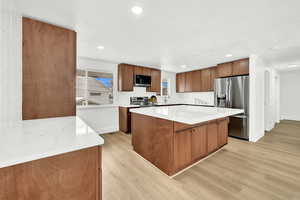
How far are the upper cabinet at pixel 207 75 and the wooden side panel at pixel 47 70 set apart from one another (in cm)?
409

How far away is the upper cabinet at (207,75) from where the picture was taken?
3.61 metres

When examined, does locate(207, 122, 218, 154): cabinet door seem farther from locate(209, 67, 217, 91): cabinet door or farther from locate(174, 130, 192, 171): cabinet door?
locate(209, 67, 217, 91): cabinet door

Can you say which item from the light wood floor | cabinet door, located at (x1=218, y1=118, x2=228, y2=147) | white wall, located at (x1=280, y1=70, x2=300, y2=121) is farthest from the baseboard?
white wall, located at (x1=280, y1=70, x2=300, y2=121)

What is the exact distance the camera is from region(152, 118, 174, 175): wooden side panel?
190 centimetres

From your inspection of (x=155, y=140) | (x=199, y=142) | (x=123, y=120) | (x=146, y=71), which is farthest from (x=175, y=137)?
(x=146, y=71)

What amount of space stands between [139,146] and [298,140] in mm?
4448

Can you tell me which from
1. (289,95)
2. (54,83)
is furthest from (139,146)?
(289,95)

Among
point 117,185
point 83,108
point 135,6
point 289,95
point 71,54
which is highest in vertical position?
point 135,6

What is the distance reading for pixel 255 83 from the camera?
11.0 ft

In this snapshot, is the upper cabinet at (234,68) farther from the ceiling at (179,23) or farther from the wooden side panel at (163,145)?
the wooden side panel at (163,145)

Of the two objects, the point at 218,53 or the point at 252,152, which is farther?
the point at 218,53

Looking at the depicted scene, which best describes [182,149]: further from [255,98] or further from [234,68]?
[234,68]

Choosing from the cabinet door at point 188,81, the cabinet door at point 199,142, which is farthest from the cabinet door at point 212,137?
the cabinet door at point 188,81

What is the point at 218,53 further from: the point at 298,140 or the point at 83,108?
the point at 83,108
